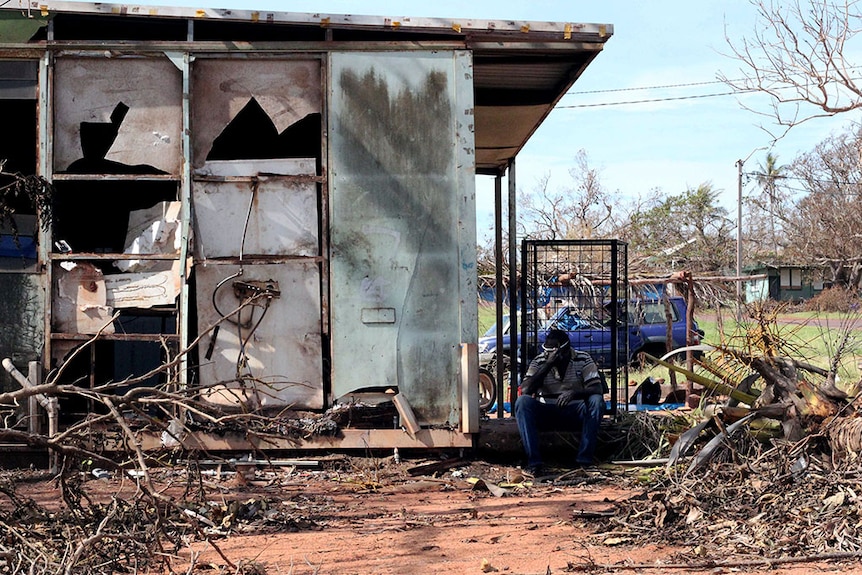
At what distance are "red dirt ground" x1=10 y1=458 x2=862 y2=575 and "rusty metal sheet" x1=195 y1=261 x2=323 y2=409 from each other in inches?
29.3

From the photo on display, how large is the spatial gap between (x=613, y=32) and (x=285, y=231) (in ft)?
11.3

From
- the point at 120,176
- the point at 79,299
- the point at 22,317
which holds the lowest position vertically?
the point at 22,317

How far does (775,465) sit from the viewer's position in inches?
246

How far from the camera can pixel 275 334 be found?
8.15m

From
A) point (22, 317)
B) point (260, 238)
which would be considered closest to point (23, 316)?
point (22, 317)

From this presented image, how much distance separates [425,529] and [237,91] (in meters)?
→ 4.37

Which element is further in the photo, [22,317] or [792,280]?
[792,280]

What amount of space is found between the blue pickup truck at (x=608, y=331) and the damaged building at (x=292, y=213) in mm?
2283

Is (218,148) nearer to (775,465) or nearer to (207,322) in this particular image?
(207,322)

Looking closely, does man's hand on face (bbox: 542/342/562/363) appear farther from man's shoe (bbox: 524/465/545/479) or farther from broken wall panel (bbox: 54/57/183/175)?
broken wall panel (bbox: 54/57/183/175)

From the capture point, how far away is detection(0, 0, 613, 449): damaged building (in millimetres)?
8109

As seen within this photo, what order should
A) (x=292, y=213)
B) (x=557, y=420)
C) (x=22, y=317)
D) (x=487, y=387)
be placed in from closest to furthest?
(x=22, y=317)
(x=292, y=213)
(x=557, y=420)
(x=487, y=387)

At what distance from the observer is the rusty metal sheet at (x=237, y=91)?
8.21m

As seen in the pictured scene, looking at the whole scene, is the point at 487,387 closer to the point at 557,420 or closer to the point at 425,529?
the point at 557,420
